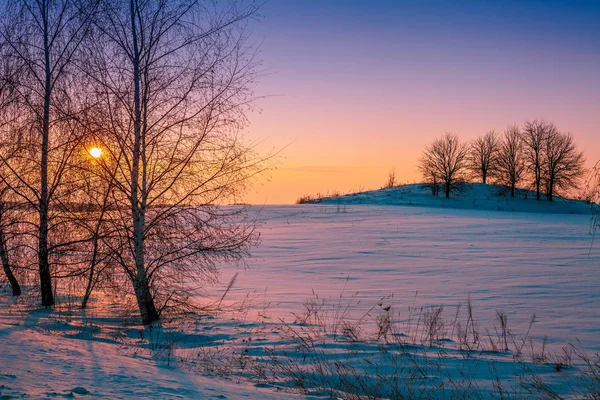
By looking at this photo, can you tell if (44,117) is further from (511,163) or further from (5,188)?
(511,163)

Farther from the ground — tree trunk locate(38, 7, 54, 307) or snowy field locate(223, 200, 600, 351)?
tree trunk locate(38, 7, 54, 307)

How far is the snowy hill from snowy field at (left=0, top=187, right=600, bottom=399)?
29331 millimetres

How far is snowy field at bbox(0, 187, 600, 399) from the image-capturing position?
4656mm

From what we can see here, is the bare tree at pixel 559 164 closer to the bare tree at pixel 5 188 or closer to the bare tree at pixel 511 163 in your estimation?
the bare tree at pixel 511 163

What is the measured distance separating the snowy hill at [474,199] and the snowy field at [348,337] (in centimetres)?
2933

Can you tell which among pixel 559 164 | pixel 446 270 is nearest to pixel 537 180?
pixel 559 164

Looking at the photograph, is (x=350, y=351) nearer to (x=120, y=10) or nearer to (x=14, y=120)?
(x=120, y=10)

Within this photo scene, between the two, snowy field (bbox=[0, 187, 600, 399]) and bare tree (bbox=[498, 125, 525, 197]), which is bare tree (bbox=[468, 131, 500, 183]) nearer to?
bare tree (bbox=[498, 125, 525, 197])

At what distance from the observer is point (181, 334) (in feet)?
24.6

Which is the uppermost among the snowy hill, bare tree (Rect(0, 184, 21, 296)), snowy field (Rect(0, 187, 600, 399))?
the snowy hill

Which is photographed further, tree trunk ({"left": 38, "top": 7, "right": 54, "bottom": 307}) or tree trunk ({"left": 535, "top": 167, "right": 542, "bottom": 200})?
tree trunk ({"left": 535, "top": 167, "right": 542, "bottom": 200})

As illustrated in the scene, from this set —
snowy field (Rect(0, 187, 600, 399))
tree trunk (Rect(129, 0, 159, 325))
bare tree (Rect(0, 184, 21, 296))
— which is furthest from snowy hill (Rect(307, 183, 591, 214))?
tree trunk (Rect(129, 0, 159, 325))

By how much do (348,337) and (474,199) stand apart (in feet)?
150

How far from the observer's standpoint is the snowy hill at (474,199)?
4416 centimetres
